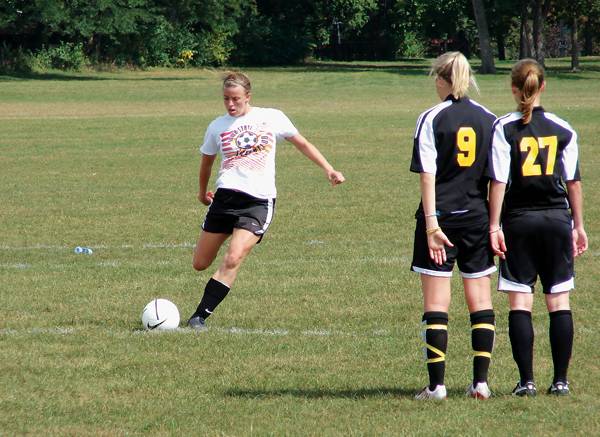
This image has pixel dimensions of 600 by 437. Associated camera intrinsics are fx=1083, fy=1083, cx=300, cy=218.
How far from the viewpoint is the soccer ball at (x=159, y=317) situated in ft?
25.5

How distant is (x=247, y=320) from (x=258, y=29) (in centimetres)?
6799

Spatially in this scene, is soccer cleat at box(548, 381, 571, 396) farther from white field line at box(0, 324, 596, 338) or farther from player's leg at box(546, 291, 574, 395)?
white field line at box(0, 324, 596, 338)

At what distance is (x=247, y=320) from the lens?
8156 millimetres

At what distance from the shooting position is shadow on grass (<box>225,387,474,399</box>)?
6.14 m

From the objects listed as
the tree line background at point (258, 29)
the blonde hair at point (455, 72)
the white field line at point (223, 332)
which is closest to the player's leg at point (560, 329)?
the blonde hair at point (455, 72)

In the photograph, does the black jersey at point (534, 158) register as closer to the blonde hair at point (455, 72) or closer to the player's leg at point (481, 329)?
the blonde hair at point (455, 72)

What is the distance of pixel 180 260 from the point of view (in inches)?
426

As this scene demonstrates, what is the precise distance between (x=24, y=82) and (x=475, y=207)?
→ 4523 centimetres

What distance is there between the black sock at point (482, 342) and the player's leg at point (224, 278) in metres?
2.32

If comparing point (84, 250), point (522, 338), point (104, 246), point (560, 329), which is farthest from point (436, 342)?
point (104, 246)

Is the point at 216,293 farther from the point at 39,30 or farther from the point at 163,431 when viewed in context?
the point at 39,30

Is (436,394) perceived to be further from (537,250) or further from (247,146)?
(247,146)

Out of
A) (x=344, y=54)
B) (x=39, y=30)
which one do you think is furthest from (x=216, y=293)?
(x=344, y=54)

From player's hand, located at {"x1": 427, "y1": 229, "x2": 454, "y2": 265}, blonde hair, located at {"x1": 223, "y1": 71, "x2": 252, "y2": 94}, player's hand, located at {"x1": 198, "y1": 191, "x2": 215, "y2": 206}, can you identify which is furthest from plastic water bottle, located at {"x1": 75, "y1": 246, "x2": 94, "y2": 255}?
player's hand, located at {"x1": 427, "y1": 229, "x2": 454, "y2": 265}
